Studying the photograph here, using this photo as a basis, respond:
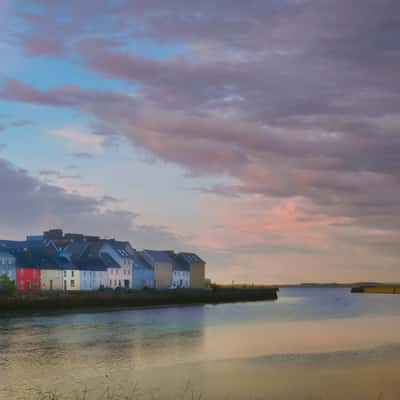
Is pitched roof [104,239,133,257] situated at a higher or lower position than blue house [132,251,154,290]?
higher

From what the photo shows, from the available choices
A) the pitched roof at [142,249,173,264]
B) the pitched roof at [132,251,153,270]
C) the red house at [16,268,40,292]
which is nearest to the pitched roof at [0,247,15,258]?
the red house at [16,268,40,292]

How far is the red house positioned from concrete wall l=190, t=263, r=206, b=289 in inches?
2241

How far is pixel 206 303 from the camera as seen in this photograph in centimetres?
13662

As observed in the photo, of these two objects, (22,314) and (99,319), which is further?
(22,314)

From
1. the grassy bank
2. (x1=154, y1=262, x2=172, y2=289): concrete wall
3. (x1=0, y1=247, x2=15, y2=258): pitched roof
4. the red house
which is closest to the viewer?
the grassy bank

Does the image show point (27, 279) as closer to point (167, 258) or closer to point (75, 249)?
point (75, 249)

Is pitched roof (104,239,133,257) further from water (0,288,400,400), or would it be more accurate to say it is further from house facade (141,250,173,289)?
water (0,288,400,400)

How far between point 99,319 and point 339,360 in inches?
1616

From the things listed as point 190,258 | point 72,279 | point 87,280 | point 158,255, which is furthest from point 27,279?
point 190,258

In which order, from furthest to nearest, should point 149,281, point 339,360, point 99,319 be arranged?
point 149,281 < point 99,319 < point 339,360

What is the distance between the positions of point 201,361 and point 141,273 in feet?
355

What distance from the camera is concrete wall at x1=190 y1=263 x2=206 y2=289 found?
166 meters

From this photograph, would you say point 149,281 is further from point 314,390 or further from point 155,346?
point 314,390

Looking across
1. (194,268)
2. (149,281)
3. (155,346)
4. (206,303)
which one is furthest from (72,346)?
(194,268)
